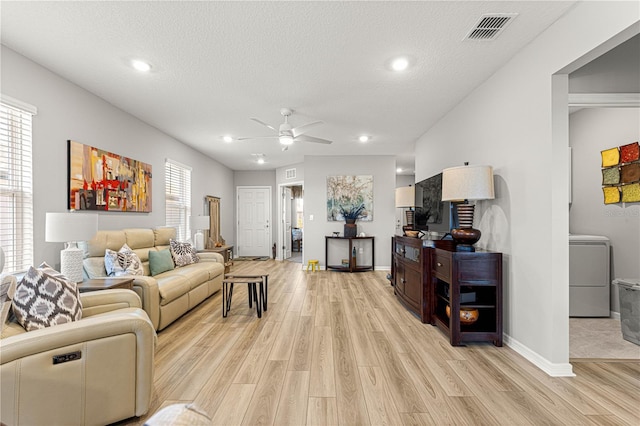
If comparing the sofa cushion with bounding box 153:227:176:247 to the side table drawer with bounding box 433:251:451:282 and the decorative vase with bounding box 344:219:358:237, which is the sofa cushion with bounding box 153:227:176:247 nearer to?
the decorative vase with bounding box 344:219:358:237

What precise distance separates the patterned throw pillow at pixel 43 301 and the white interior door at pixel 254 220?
6.50 meters

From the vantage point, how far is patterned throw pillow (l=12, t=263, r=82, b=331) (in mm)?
1648

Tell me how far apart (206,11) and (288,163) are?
18.0 feet

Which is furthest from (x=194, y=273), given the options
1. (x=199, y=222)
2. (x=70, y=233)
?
(x=199, y=222)

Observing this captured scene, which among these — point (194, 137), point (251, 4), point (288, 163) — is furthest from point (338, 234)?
point (251, 4)

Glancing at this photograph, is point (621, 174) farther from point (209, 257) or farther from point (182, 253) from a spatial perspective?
point (182, 253)

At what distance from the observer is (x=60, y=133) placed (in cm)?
286

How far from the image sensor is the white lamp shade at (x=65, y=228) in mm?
2381

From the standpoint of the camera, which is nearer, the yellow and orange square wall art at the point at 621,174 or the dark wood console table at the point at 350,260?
the yellow and orange square wall art at the point at 621,174

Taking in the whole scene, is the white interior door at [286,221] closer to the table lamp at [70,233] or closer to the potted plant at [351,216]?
the potted plant at [351,216]

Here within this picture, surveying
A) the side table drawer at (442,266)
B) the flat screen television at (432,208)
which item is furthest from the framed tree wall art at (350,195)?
the side table drawer at (442,266)

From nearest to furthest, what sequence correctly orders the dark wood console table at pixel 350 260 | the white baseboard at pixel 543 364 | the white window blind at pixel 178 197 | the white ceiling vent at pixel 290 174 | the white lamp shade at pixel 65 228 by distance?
1. the white baseboard at pixel 543 364
2. the white lamp shade at pixel 65 228
3. the white window blind at pixel 178 197
4. the dark wood console table at pixel 350 260
5. the white ceiling vent at pixel 290 174

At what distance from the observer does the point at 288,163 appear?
24.4 feet

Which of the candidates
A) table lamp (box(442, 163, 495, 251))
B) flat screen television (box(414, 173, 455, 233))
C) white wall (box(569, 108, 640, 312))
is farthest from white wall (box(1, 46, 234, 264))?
white wall (box(569, 108, 640, 312))
